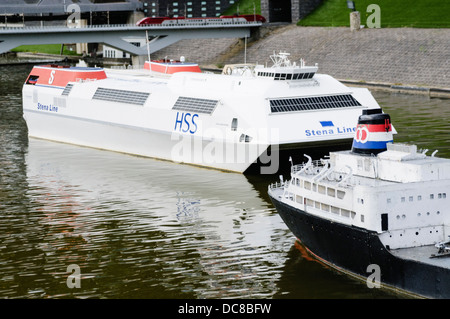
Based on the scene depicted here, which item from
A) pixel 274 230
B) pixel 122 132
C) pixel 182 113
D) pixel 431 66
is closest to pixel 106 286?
pixel 274 230

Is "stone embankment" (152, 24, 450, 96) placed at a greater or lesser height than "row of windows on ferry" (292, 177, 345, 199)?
greater

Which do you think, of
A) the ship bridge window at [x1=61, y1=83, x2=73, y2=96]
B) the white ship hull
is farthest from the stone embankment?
the white ship hull

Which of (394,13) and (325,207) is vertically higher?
(394,13)

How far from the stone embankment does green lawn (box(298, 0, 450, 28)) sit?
1.95 meters

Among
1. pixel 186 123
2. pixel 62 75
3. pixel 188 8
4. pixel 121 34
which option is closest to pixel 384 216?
pixel 186 123

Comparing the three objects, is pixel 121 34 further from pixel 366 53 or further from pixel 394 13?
pixel 394 13

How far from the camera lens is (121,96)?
2232 inches

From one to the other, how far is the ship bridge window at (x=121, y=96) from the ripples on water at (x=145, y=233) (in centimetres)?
352

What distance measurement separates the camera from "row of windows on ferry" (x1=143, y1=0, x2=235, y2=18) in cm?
12569

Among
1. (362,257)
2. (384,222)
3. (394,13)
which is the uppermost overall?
(394,13)

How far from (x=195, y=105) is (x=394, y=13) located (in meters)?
51.6

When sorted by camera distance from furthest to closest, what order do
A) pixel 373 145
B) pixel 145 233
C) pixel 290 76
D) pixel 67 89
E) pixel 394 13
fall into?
pixel 394 13 → pixel 67 89 → pixel 290 76 → pixel 145 233 → pixel 373 145

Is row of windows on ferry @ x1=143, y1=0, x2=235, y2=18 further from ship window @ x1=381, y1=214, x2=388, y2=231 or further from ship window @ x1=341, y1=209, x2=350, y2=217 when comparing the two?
ship window @ x1=381, y1=214, x2=388, y2=231

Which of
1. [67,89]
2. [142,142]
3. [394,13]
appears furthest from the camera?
[394,13]
